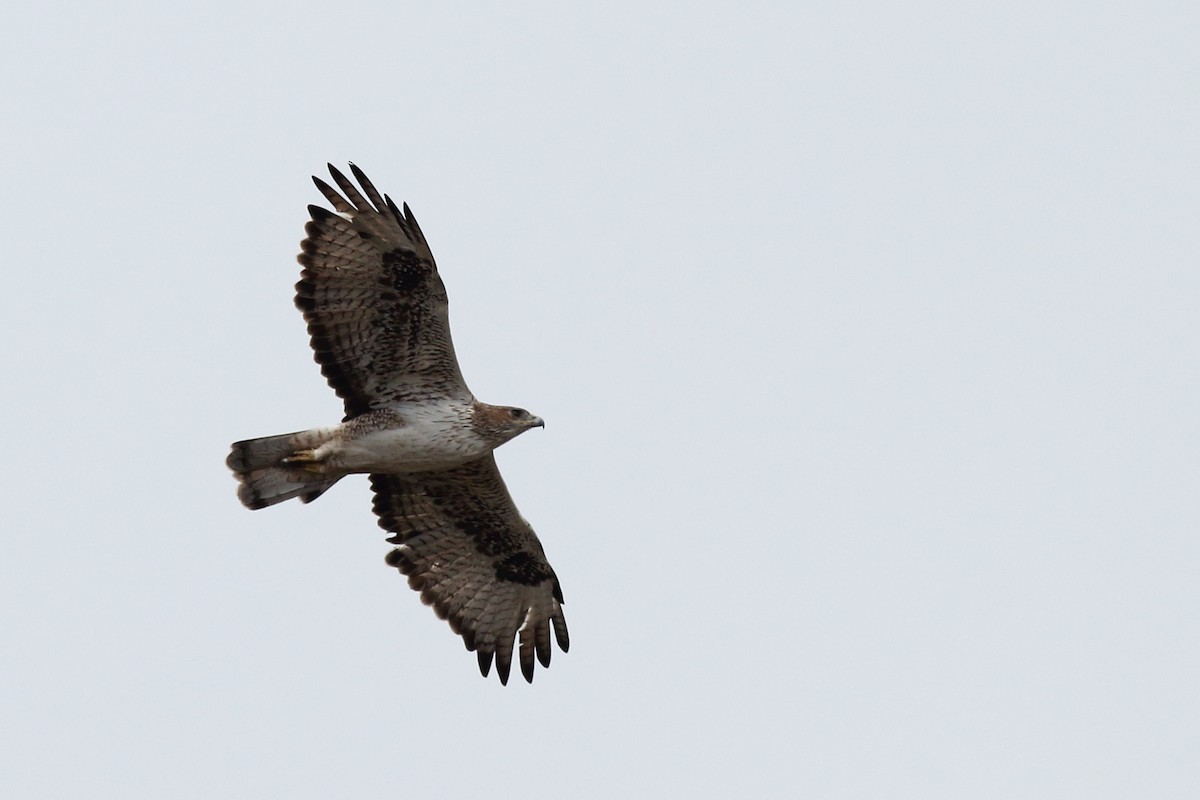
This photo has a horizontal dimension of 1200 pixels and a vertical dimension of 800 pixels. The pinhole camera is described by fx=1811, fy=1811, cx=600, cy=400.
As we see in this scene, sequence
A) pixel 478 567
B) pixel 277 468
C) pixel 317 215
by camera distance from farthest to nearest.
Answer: pixel 478 567
pixel 277 468
pixel 317 215

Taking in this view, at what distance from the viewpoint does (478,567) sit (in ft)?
45.4

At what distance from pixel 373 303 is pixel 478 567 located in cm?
245

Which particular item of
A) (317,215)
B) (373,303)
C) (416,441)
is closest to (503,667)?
(416,441)

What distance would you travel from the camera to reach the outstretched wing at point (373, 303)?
1240 centimetres

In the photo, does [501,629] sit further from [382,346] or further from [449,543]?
[382,346]

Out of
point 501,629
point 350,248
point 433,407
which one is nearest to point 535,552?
point 501,629

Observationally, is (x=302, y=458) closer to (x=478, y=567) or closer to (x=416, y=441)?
(x=416, y=441)

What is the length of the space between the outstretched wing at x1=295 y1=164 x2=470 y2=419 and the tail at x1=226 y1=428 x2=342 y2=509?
→ 17.6 inches

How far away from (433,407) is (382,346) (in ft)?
1.82

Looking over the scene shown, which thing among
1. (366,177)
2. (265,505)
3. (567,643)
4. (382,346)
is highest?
(366,177)

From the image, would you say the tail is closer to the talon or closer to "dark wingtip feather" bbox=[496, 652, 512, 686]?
the talon

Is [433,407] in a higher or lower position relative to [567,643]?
higher

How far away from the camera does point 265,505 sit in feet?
42.0

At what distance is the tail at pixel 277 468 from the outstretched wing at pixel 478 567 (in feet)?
3.07
